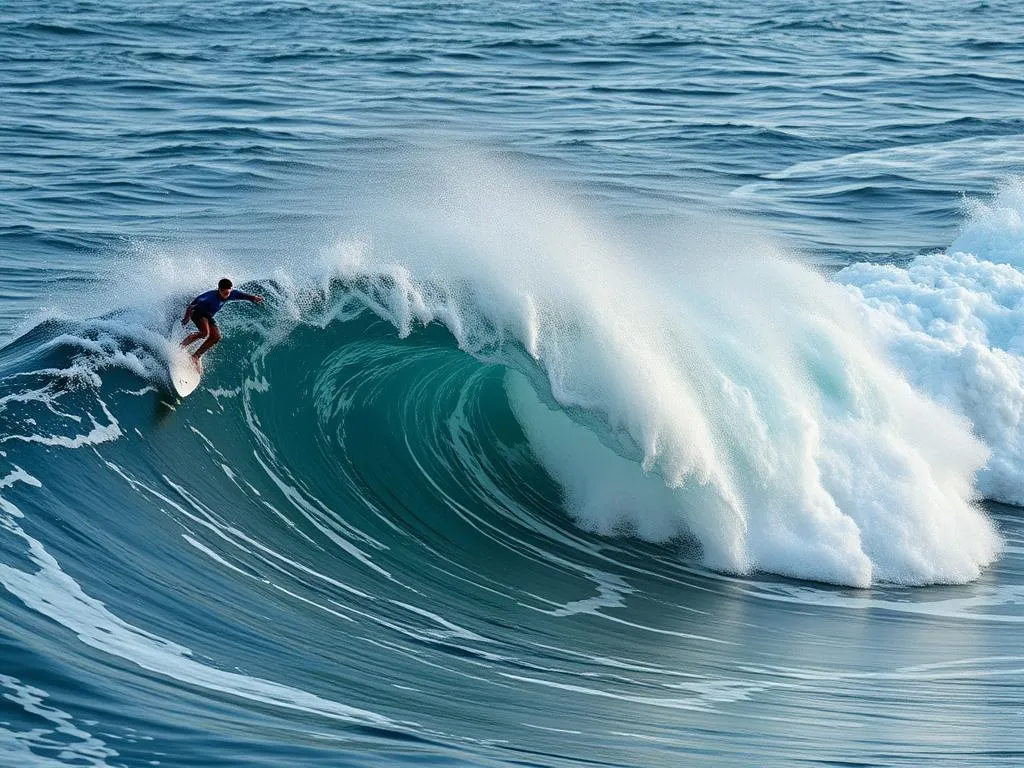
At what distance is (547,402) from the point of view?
1188 cm

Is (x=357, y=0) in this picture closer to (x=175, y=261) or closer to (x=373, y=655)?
(x=175, y=261)

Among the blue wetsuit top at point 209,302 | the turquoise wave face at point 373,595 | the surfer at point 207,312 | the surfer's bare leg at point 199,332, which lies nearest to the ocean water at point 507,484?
the turquoise wave face at point 373,595

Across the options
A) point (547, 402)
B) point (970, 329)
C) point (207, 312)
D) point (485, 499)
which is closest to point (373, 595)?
point (485, 499)

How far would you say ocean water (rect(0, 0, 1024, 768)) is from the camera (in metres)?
7.67

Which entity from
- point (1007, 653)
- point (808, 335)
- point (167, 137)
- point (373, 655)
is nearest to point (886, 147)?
point (167, 137)

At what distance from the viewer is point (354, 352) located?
514 inches

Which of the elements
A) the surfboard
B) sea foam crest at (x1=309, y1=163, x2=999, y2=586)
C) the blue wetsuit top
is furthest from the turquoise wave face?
the blue wetsuit top

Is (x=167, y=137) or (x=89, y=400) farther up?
(x=167, y=137)

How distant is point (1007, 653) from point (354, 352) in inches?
240

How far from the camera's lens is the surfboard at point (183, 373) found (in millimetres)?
11477

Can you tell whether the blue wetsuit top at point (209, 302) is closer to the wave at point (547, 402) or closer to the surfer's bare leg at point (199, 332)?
the surfer's bare leg at point (199, 332)

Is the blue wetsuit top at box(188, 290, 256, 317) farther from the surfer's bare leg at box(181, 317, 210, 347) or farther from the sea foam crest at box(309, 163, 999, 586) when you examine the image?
the sea foam crest at box(309, 163, 999, 586)

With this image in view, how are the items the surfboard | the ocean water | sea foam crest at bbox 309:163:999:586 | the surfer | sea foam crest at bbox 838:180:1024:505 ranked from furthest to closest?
sea foam crest at bbox 838:180:1024:505
the surfboard
sea foam crest at bbox 309:163:999:586
the surfer
the ocean water

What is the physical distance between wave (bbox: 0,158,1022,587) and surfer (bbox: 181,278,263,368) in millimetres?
342
